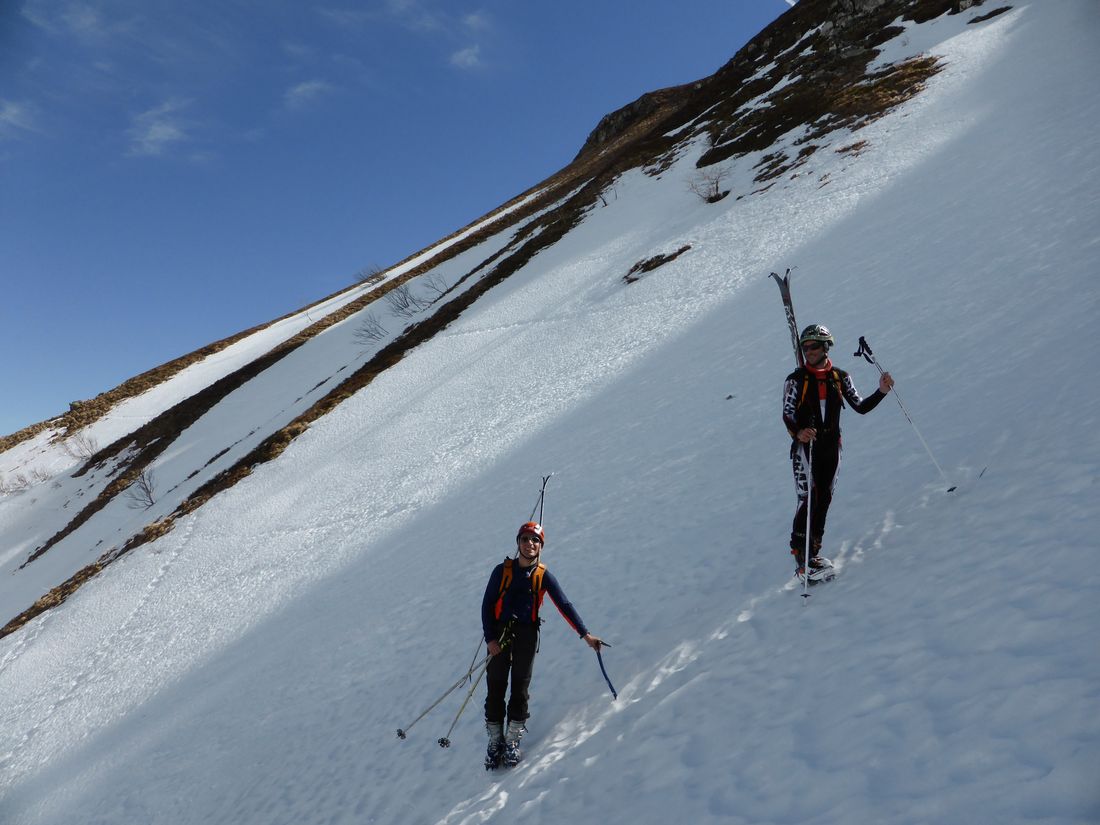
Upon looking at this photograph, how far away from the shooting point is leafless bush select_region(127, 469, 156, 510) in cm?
2860

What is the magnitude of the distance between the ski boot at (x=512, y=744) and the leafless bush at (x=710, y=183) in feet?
93.9

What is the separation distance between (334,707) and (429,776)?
11.0ft

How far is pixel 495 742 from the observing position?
6070 millimetres

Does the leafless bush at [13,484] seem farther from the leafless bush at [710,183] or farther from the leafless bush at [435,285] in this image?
the leafless bush at [710,183]

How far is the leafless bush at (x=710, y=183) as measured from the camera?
96.9ft

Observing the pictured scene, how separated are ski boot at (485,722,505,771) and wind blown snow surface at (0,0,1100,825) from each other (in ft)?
0.65

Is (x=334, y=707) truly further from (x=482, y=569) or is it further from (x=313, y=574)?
(x=313, y=574)

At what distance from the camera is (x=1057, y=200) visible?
12.0 m

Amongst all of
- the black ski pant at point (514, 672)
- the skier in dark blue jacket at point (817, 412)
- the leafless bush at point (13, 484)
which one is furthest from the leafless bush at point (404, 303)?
the skier in dark blue jacket at point (817, 412)

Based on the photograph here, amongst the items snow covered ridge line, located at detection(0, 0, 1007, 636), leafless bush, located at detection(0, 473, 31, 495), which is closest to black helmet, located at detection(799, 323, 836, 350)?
snow covered ridge line, located at detection(0, 0, 1007, 636)

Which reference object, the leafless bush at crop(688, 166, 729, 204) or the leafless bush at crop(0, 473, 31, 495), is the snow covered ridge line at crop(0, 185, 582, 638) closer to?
the leafless bush at crop(0, 473, 31, 495)

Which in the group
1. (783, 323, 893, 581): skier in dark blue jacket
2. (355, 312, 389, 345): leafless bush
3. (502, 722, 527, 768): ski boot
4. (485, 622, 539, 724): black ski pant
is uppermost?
(355, 312, 389, 345): leafless bush

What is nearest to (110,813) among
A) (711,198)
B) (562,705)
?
(562,705)

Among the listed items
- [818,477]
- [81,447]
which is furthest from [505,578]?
[81,447]
